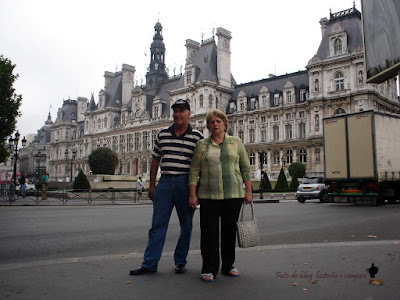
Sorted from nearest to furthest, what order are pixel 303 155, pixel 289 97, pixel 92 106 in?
pixel 303 155 < pixel 289 97 < pixel 92 106

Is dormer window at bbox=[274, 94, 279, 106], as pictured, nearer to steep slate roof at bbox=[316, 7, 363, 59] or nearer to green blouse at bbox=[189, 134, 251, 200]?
steep slate roof at bbox=[316, 7, 363, 59]

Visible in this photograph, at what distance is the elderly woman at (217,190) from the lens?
14.5 ft

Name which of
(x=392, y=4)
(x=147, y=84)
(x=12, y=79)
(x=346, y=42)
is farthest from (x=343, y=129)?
(x=147, y=84)

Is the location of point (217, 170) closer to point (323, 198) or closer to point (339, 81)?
point (323, 198)

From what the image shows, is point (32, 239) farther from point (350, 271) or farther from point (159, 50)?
point (159, 50)

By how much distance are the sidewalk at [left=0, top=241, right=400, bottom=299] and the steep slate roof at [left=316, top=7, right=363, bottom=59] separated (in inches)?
1740

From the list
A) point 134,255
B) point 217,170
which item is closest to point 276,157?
point 134,255

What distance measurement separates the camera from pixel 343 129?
59.3 ft

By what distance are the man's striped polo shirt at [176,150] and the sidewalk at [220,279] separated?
124 cm

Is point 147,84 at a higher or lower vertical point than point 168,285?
higher

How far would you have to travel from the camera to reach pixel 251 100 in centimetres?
5769

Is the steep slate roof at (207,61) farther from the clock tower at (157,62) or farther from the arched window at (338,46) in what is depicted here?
the arched window at (338,46)

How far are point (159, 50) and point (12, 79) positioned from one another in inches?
1908

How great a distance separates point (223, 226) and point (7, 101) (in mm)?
33576
